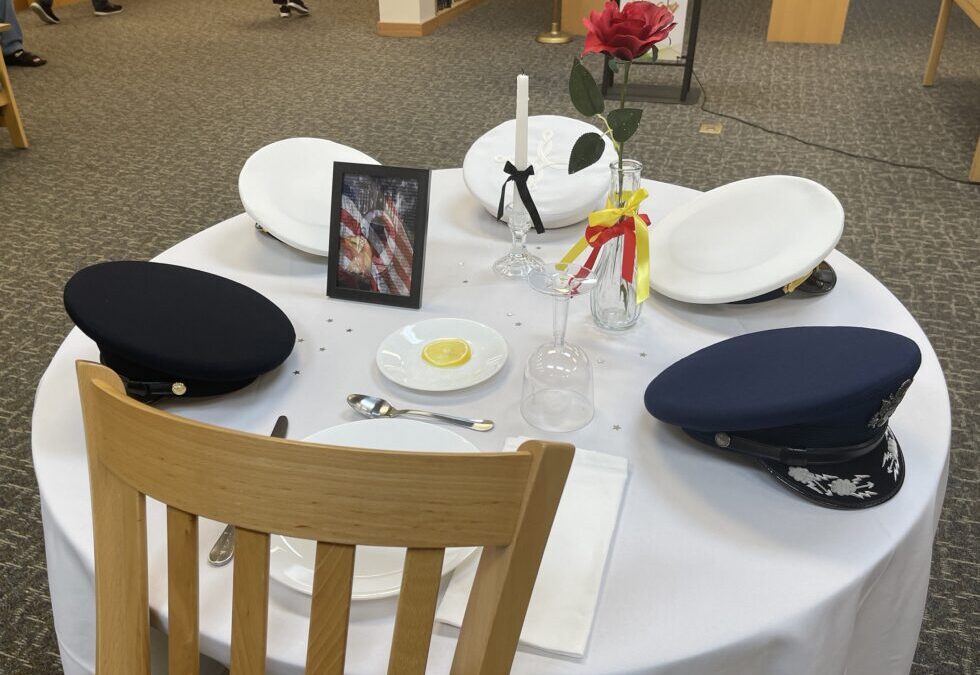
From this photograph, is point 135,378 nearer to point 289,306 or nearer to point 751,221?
point 289,306

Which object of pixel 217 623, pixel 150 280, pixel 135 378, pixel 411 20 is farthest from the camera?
pixel 411 20

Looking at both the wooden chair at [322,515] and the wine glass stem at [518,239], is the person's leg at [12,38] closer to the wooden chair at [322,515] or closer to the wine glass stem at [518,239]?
the wine glass stem at [518,239]

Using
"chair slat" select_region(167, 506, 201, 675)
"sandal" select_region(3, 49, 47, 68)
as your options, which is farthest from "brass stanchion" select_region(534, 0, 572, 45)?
"chair slat" select_region(167, 506, 201, 675)

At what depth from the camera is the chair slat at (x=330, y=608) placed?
68 centimetres

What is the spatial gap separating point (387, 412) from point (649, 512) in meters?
0.35

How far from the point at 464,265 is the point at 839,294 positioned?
1.93 ft

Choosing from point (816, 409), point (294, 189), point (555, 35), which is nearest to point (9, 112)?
point (294, 189)

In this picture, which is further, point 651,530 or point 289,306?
point 289,306

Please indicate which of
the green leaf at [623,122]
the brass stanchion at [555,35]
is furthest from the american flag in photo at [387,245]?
the brass stanchion at [555,35]

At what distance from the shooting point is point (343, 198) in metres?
1.32

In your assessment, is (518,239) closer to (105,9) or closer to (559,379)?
(559,379)

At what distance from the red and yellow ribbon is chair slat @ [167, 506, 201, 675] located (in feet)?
2.17

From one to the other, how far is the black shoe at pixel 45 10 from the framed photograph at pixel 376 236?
577 cm

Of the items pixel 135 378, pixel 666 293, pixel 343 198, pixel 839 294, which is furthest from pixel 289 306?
pixel 839 294
